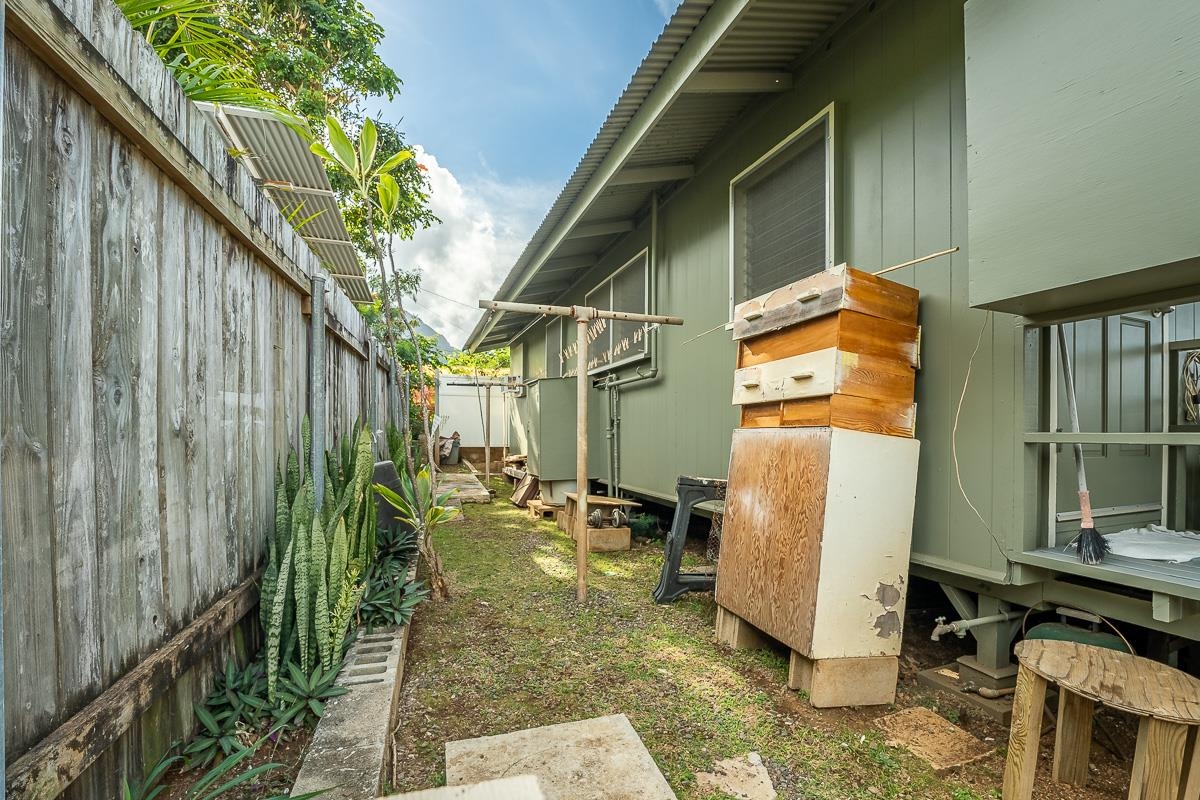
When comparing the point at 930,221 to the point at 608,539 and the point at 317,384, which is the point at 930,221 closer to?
the point at 317,384

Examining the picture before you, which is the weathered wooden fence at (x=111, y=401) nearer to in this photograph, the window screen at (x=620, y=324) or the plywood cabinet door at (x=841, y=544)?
the plywood cabinet door at (x=841, y=544)

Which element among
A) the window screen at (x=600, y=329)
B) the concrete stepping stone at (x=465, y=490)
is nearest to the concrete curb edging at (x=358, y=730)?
the concrete stepping stone at (x=465, y=490)

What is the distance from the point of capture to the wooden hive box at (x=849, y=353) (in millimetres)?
2373

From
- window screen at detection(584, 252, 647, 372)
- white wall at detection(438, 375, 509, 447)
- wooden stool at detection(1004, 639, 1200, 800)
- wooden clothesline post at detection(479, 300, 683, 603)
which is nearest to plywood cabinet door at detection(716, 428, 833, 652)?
wooden stool at detection(1004, 639, 1200, 800)

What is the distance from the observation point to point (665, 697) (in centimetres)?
237

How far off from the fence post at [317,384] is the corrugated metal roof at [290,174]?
40 cm

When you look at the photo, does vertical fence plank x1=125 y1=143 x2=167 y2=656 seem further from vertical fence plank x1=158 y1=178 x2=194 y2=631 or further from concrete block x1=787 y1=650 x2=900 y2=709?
concrete block x1=787 y1=650 x2=900 y2=709

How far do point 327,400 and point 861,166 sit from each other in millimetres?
3422

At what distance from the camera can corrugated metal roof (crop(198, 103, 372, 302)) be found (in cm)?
337

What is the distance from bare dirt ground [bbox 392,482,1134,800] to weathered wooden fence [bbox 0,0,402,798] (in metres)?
0.91

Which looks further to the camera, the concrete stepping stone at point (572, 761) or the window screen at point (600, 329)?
the window screen at point (600, 329)

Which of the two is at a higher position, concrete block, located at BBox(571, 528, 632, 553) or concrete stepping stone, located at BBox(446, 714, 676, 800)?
concrete stepping stone, located at BBox(446, 714, 676, 800)

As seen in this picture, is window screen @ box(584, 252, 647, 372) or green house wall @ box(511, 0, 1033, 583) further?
window screen @ box(584, 252, 647, 372)

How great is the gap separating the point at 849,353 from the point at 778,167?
6.30 feet
